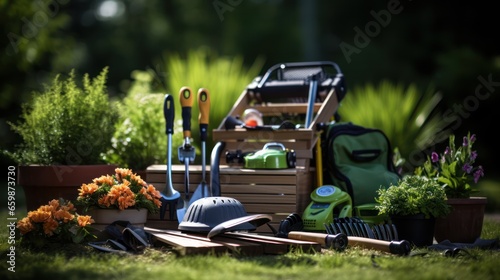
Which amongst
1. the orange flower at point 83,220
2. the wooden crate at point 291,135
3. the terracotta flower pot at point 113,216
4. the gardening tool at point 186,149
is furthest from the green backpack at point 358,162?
the orange flower at point 83,220

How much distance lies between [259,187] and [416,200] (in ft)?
3.78

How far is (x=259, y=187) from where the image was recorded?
17.4 ft

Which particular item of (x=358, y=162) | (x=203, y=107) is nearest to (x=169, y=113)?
(x=203, y=107)

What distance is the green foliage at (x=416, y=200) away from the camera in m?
4.74

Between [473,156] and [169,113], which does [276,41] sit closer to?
[169,113]

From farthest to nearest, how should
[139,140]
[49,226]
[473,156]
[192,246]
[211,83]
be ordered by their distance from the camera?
[211,83], [139,140], [473,156], [49,226], [192,246]

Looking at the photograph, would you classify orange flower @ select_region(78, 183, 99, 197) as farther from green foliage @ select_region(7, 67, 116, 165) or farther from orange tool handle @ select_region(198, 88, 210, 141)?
orange tool handle @ select_region(198, 88, 210, 141)

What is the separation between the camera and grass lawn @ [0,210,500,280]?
3467mm

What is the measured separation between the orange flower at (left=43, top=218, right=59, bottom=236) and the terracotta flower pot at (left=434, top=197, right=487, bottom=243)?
2.56m

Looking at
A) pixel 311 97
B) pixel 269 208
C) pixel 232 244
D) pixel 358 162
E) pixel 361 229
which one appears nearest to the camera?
pixel 232 244

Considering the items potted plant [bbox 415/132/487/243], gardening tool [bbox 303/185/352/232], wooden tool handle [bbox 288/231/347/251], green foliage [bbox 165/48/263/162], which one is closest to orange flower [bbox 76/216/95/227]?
wooden tool handle [bbox 288/231/347/251]

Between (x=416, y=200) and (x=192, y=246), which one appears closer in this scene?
(x=192, y=246)

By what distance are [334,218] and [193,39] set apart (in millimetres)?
15523

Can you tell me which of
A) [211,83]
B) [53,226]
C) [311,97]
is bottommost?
[53,226]
